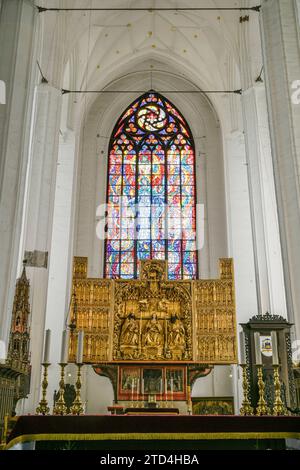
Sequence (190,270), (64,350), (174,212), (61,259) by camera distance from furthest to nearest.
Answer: (174,212) → (190,270) → (61,259) → (64,350)

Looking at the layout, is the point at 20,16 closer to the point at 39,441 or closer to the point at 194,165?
the point at 39,441

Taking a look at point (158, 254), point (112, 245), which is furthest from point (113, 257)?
point (158, 254)

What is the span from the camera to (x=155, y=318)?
14.4 meters

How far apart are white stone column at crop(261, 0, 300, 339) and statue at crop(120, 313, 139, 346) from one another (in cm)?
570

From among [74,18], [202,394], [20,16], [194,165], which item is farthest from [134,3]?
[202,394]

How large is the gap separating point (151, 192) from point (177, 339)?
324 inches

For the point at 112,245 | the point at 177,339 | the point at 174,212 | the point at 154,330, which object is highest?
the point at 174,212

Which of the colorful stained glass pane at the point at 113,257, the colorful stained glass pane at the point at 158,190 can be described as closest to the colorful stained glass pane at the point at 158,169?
the colorful stained glass pane at the point at 158,190

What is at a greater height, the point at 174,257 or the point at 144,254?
the point at 144,254

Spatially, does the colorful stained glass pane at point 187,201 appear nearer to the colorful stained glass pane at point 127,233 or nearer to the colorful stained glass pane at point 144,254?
the colorful stained glass pane at point 127,233

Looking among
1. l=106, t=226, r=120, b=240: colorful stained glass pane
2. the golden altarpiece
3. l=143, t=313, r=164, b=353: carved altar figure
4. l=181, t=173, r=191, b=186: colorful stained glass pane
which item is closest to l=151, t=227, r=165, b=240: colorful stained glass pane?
l=106, t=226, r=120, b=240: colorful stained glass pane

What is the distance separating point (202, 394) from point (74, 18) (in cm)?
1378

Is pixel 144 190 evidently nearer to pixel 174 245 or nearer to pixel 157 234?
pixel 157 234

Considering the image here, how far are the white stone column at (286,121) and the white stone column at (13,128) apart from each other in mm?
5429
